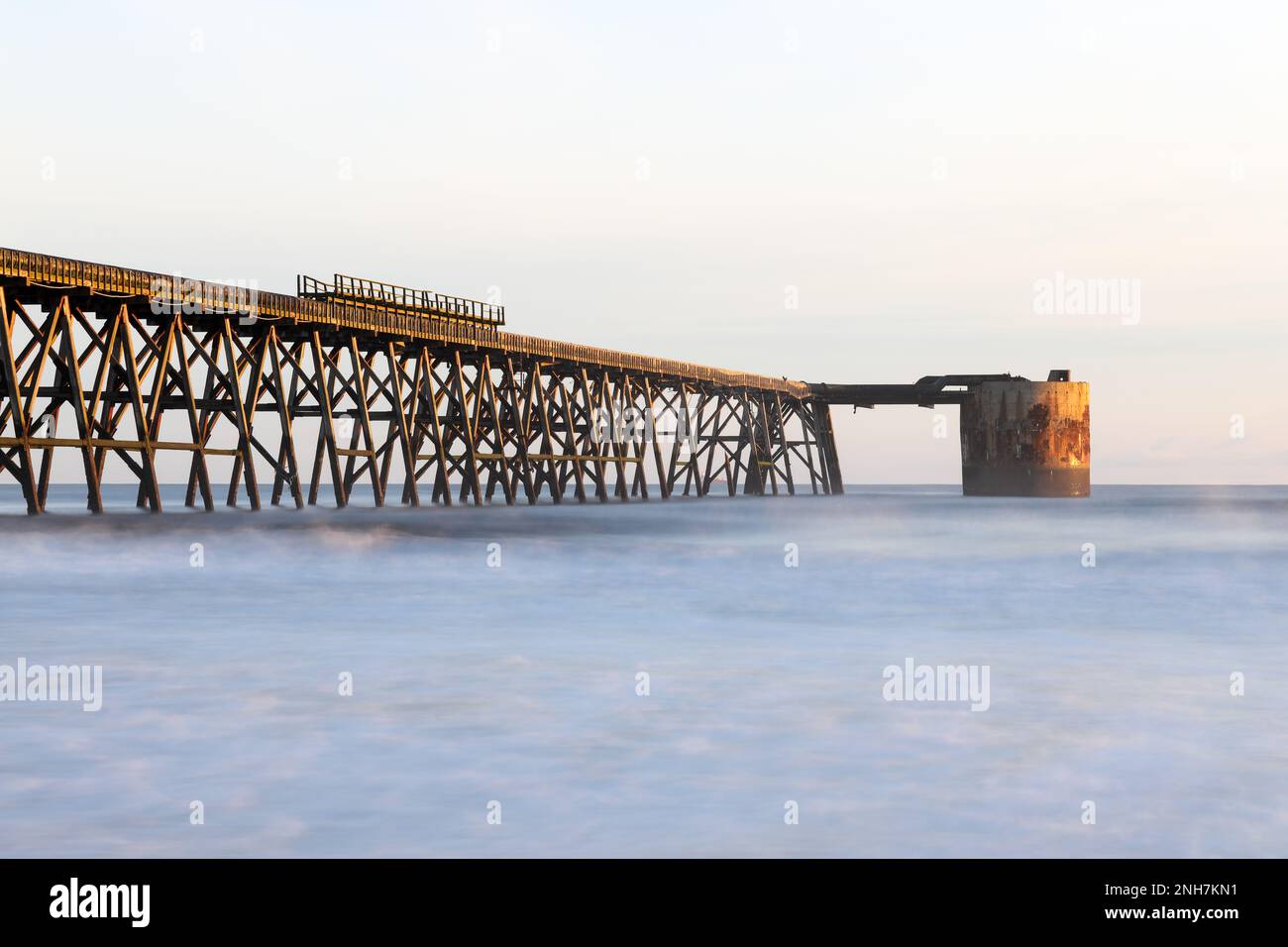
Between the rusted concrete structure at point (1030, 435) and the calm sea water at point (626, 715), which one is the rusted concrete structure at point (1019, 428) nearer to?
the rusted concrete structure at point (1030, 435)

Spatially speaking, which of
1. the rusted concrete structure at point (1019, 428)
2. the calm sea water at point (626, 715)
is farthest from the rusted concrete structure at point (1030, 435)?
the calm sea water at point (626, 715)

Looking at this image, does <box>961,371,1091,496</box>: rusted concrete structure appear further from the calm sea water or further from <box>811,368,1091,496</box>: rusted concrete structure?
the calm sea water

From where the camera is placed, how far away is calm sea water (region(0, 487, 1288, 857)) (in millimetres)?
8367

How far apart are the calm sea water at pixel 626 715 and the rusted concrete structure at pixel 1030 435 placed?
4945 centimetres

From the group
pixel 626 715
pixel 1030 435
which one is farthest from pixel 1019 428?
pixel 626 715

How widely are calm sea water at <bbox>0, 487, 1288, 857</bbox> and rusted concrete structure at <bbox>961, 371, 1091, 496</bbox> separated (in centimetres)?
4945

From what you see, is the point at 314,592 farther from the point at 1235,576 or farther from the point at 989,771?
the point at 1235,576

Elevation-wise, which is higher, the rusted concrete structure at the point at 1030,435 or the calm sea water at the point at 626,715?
the rusted concrete structure at the point at 1030,435

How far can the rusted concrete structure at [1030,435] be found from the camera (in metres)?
77.1

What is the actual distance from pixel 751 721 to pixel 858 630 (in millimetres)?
7876

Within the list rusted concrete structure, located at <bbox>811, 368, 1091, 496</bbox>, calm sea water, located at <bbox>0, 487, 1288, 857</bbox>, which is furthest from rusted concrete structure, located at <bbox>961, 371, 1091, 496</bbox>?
calm sea water, located at <bbox>0, 487, 1288, 857</bbox>

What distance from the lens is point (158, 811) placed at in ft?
28.3
